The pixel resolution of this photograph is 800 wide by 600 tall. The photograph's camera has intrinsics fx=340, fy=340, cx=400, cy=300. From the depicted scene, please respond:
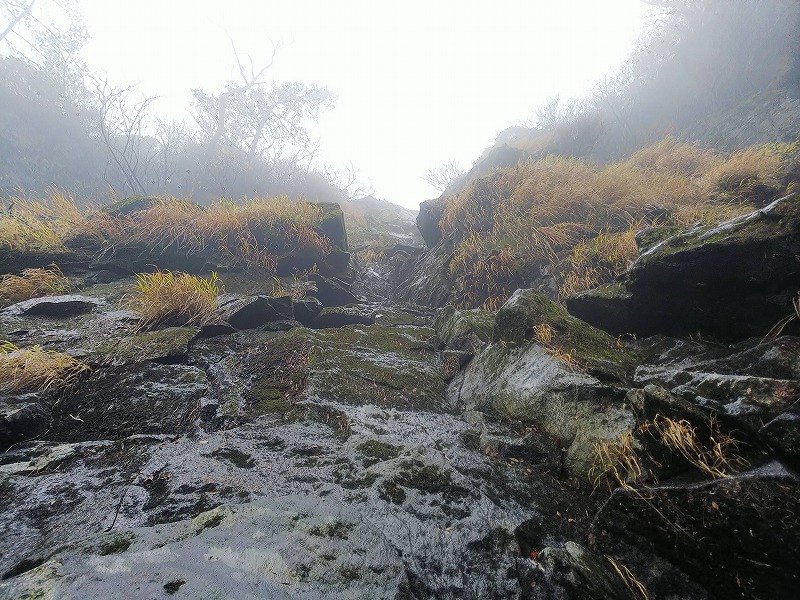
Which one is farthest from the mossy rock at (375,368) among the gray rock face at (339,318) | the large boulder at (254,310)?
the large boulder at (254,310)

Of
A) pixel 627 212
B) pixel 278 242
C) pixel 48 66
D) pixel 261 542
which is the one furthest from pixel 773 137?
pixel 48 66

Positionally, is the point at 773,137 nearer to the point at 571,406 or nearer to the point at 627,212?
the point at 627,212

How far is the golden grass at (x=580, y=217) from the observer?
466 cm

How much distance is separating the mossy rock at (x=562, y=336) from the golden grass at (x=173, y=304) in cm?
362

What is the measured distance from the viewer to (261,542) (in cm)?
164

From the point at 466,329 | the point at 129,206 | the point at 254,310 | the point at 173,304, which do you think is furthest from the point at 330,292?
the point at 129,206

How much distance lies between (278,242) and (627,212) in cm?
614

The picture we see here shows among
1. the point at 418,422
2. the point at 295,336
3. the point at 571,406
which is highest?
the point at 295,336

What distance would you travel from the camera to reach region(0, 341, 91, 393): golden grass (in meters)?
2.67

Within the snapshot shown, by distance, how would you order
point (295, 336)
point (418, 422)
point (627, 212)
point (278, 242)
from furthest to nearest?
point (278, 242) → point (627, 212) → point (295, 336) → point (418, 422)

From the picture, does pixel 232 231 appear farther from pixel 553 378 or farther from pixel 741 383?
pixel 741 383

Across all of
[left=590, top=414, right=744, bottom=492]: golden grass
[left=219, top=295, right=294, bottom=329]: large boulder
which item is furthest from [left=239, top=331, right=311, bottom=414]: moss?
[left=590, top=414, right=744, bottom=492]: golden grass

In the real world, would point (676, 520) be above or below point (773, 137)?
below

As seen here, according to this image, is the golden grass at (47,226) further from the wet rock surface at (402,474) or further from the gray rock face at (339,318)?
the gray rock face at (339,318)
